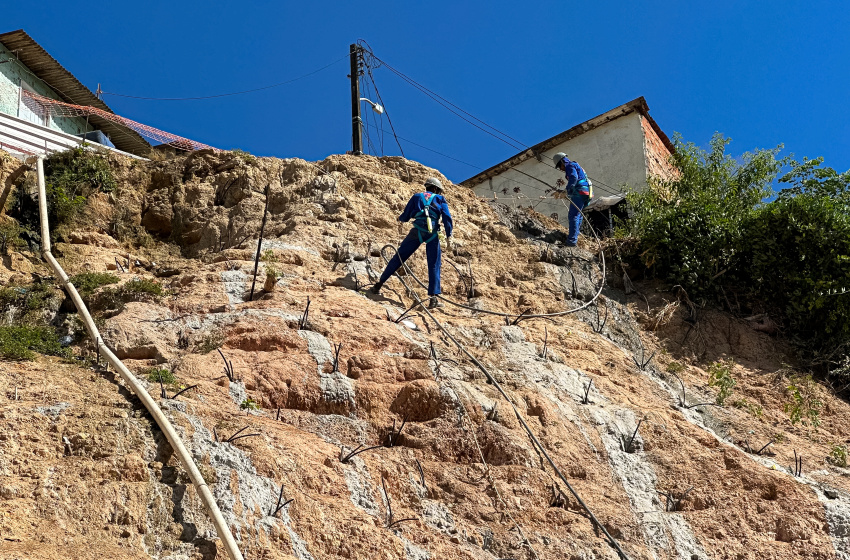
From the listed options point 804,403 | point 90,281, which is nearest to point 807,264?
point 804,403

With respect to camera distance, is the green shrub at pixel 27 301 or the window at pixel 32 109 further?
the window at pixel 32 109

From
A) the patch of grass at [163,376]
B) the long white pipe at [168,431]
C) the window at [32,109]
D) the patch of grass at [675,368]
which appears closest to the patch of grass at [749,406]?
the patch of grass at [675,368]

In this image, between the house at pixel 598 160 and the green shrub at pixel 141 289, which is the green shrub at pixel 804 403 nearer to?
the green shrub at pixel 141 289

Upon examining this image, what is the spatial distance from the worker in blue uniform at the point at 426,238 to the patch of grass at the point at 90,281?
288 cm

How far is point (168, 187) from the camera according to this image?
40.4 ft

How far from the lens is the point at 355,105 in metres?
15.7

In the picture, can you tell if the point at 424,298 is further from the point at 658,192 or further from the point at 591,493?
the point at 658,192

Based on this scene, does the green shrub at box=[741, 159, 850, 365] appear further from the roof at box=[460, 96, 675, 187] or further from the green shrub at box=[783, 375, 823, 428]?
the roof at box=[460, 96, 675, 187]

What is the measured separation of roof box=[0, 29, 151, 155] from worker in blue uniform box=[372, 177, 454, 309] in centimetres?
945

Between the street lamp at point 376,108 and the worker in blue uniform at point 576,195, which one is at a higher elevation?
the street lamp at point 376,108

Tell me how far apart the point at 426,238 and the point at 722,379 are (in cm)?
376

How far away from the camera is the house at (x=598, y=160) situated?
17875 millimetres

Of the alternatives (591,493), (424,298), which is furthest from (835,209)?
(591,493)

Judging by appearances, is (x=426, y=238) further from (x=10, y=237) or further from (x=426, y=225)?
(x=10, y=237)
